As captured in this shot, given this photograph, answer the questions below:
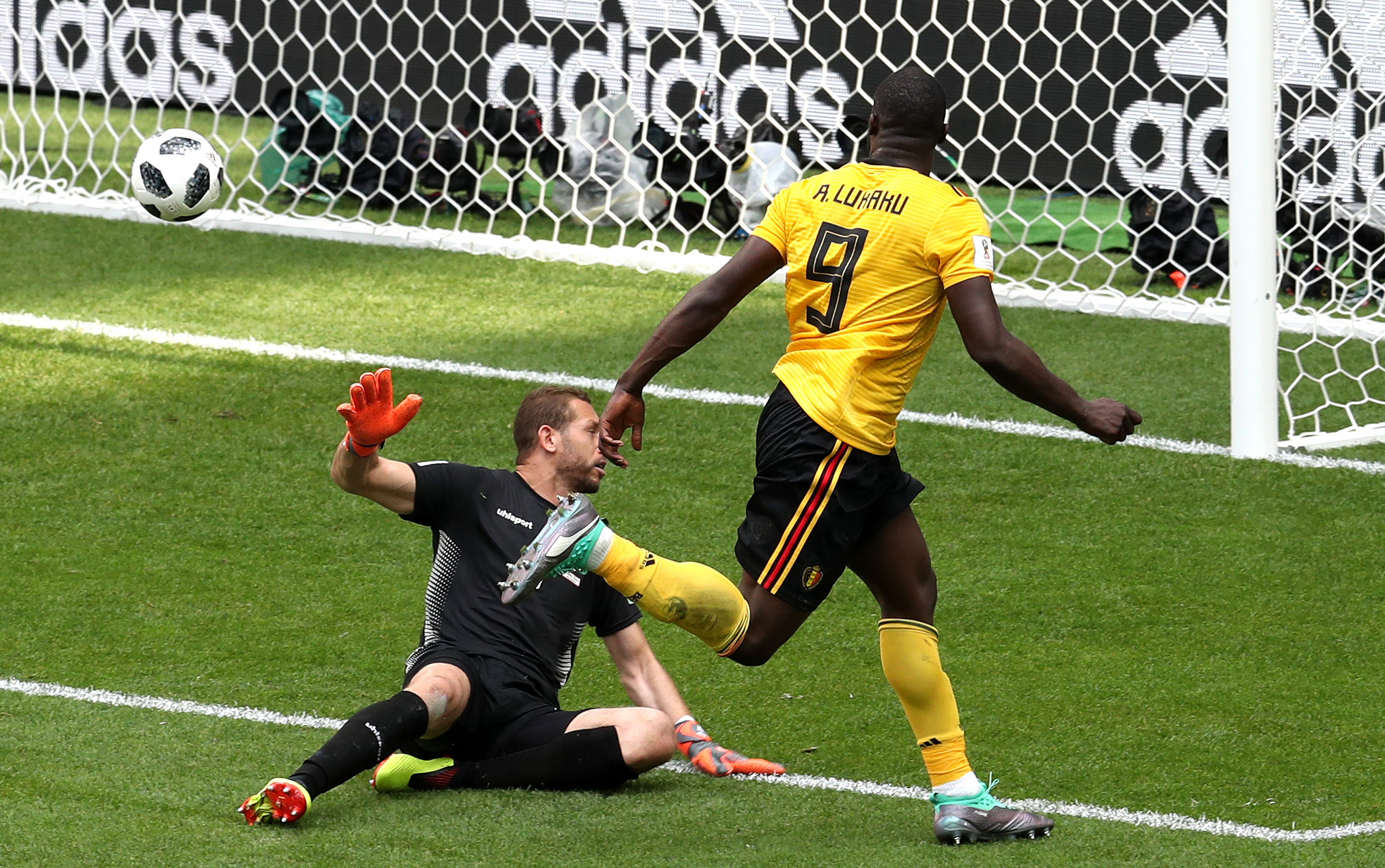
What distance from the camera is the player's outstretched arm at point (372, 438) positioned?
12.6ft

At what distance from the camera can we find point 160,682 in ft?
15.5

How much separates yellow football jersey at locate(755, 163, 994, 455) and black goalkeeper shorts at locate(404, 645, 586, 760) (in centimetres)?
96

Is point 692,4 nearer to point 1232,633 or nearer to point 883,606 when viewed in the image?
point 1232,633

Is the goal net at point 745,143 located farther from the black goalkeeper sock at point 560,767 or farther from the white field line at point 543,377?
the black goalkeeper sock at point 560,767

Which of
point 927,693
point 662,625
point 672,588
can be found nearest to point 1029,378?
point 927,693

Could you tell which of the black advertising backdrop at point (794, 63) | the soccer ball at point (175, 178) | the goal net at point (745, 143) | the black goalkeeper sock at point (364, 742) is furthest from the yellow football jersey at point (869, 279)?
the goal net at point (745, 143)

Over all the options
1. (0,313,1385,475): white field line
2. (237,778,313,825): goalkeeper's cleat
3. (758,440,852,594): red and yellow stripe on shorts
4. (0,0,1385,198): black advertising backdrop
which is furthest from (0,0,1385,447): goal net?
(237,778,313,825): goalkeeper's cleat

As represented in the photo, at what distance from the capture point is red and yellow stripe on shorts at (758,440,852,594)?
12.5 ft

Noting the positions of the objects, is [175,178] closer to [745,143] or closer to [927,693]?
[927,693]

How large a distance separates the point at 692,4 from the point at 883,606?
7702mm

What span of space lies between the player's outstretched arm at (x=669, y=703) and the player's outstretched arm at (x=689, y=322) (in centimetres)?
60

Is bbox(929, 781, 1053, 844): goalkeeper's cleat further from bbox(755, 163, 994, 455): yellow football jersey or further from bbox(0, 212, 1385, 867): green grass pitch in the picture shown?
bbox(755, 163, 994, 455): yellow football jersey

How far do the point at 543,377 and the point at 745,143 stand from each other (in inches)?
129

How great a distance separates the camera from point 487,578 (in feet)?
13.9
